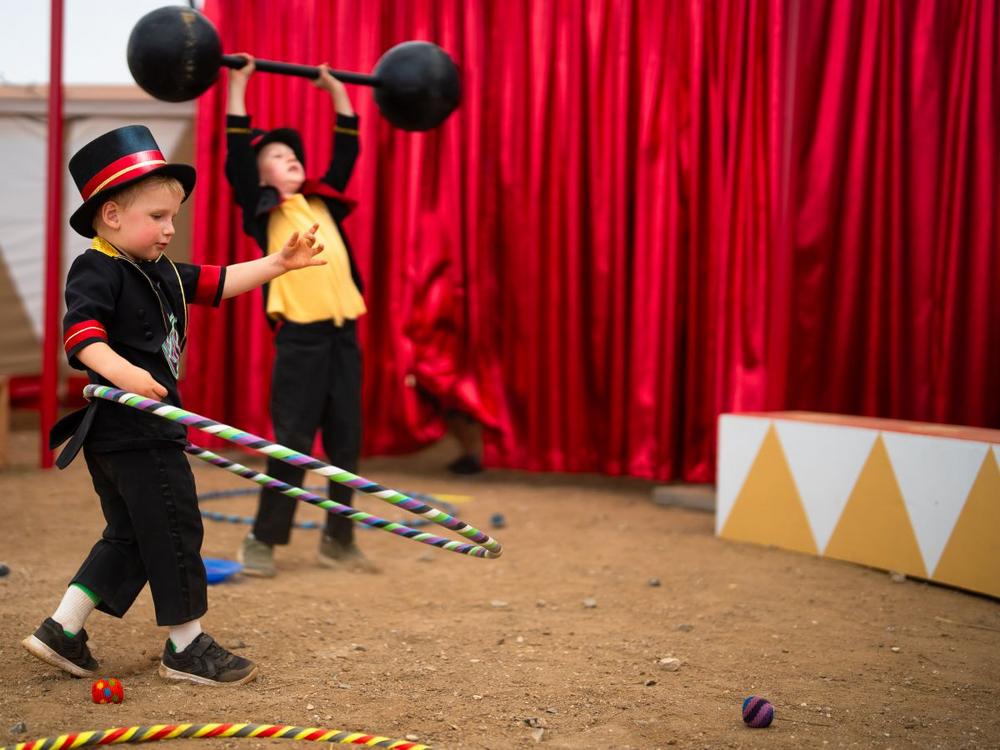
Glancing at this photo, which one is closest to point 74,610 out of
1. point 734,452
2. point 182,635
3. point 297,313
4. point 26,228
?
point 182,635

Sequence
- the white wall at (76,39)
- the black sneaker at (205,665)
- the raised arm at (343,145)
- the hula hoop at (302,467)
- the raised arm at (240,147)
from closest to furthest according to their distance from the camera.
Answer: the hula hoop at (302,467) → the black sneaker at (205,665) → the raised arm at (240,147) → the raised arm at (343,145) → the white wall at (76,39)

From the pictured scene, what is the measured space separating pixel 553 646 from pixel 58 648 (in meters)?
0.98

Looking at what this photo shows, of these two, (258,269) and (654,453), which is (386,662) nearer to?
(258,269)

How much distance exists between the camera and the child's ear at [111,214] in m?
1.94

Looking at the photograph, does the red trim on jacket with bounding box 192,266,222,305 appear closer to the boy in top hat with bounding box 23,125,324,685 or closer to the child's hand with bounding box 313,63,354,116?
the boy in top hat with bounding box 23,125,324,685

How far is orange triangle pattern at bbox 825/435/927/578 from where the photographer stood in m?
2.85

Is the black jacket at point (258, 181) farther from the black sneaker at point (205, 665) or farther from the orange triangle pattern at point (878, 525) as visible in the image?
the orange triangle pattern at point (878, 525)

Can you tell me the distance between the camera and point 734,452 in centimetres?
330

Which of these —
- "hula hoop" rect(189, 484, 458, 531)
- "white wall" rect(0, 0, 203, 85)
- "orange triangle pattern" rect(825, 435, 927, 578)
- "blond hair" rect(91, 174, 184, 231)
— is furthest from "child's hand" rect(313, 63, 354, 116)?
"white wall" rect(0, 0, 203, 85)

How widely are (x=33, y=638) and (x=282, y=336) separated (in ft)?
3.63

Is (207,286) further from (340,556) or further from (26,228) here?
(26,228)

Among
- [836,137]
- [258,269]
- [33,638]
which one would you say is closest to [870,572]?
[836,137]

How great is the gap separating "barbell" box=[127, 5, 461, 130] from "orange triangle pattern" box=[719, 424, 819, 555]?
141 cm

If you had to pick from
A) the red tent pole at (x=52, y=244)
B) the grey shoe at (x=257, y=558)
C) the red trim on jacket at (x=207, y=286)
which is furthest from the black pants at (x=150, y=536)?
the red tent pole at (x=52, y=244)
